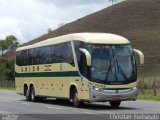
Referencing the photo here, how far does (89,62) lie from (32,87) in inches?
379

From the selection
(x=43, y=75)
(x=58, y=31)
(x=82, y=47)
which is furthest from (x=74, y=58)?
(x=58, y=31)

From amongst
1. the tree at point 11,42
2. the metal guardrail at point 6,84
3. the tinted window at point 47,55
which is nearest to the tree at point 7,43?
the tree at point 11,42

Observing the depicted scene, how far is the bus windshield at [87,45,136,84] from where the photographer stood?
25703 mm

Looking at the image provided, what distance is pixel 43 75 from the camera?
31844mm

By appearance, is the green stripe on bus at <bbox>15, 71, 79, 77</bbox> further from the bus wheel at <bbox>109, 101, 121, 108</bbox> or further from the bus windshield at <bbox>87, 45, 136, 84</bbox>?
the bus wheel at <bbox>109, 101, 121, 108</bbox>

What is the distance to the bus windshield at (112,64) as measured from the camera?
1012 inches

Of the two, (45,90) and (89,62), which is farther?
(45,90)

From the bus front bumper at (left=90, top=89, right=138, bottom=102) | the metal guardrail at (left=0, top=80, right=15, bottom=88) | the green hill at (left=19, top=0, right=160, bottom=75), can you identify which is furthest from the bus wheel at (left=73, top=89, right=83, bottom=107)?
the green hill at (left=19, top=0, right=160, bottom=75)

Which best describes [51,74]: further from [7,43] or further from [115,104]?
[7,43]

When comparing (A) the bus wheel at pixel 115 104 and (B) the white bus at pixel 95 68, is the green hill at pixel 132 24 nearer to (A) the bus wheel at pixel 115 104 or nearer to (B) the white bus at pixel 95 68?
(B) the white bus at pixel 95 68

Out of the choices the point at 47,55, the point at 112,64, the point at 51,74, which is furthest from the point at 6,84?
the point at 112,64

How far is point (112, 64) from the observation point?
84.6 ft

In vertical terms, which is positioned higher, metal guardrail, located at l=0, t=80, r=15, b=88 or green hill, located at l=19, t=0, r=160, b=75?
green hill, located at l=19, t=0, r=160, b=75

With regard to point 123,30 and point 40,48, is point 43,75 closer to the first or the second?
point 40,48
